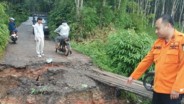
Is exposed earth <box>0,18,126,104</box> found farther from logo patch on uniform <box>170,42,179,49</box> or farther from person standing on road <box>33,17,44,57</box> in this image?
logo patch on uniform <box>170,42,179,49</box>

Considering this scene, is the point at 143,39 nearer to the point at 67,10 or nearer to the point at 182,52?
the point at 182,52

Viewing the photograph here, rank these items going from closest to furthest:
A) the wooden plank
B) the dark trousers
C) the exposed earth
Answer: the dark trousers < the wooden plank < the exposed earth

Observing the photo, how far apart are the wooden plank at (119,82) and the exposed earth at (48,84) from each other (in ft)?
0.78

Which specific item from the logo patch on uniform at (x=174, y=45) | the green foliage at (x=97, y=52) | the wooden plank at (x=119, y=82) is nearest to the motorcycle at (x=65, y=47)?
the green foliage at (x=97, y=52)

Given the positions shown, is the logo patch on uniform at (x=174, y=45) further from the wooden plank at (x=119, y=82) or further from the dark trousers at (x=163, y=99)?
the wooden plank at (x=119, y=82)

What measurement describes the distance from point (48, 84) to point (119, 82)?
2189 mm

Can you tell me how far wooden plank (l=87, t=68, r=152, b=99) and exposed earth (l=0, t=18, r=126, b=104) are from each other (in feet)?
0.78

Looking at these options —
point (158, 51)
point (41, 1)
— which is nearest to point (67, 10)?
point (158, 51)

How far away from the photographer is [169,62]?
14.0ft

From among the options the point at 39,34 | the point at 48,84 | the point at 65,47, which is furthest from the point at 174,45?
the point at 65,47

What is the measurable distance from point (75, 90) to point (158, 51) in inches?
202

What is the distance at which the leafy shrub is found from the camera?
1177cm

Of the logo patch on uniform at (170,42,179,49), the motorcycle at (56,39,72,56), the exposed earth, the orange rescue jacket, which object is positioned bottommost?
the exposed earth

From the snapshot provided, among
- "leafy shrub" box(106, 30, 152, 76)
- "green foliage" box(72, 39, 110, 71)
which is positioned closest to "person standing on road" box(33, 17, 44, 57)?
"green foliage" box(72, 39, 110, 71)
